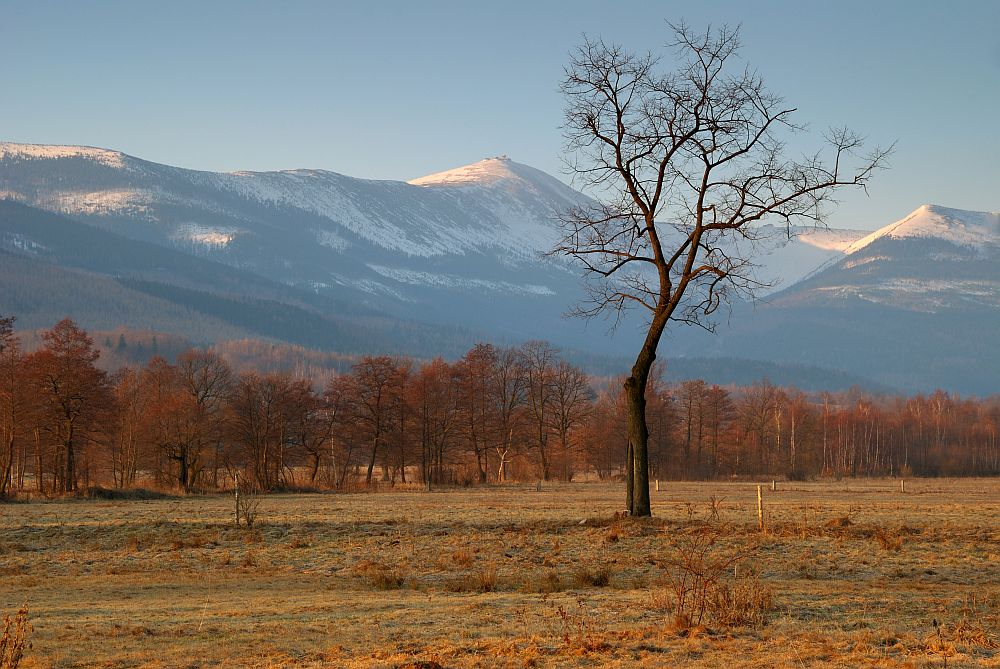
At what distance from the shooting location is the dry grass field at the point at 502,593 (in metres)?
14.0

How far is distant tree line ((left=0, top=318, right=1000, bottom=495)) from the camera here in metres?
66.2

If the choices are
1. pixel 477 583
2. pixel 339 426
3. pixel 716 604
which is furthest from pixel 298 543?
pixel 339 426

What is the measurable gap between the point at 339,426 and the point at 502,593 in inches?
2712

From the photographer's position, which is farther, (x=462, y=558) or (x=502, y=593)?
(x=462, y=558)

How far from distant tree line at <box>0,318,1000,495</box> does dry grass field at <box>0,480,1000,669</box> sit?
1371 inches

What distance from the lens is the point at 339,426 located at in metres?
86.9

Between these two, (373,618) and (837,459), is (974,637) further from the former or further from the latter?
(837,459)

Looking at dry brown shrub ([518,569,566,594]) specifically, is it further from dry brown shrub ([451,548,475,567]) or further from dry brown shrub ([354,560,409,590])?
dry brown shrub ([354,560,409,590])

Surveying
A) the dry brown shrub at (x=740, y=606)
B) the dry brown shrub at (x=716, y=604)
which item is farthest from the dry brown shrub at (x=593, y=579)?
the dry brown shrub at (x=740, y=606)

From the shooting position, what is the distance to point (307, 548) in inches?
1078

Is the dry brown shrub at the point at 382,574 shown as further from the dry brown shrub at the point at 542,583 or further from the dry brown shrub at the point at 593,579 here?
the dry brown shrub at the point at 593,579

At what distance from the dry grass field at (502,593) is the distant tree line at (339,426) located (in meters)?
34.8

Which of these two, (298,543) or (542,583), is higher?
(542,583)

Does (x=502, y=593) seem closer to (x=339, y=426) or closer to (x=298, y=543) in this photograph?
(x=298, y=543)
